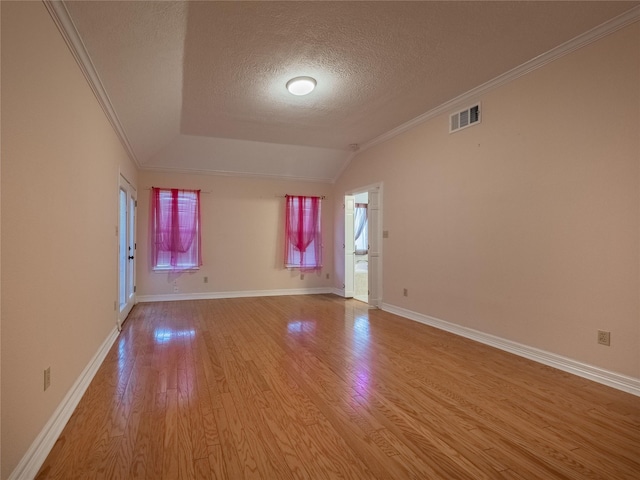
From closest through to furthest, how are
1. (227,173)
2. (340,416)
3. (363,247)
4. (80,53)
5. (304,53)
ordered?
(340,416) → (80,53) → (304,53) → (227,173) → (363,247)

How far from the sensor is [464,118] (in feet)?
13.0

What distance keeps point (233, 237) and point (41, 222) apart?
195 inches

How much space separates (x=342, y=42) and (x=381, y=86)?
943 millimetres

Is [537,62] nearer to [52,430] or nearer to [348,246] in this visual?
[348,246]

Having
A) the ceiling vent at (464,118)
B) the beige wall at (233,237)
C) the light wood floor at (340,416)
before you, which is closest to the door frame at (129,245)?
the beige wall at (233,237)

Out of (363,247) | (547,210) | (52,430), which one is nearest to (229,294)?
(363,247)

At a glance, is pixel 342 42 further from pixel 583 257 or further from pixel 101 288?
pixel 101 288

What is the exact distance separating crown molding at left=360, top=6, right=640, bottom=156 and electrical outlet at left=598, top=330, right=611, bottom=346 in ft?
7.59

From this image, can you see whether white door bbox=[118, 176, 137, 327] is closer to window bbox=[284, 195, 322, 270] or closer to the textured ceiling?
the textured ceiling

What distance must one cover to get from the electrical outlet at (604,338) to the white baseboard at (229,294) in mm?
5116

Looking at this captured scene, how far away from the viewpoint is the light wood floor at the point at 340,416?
1670 mm

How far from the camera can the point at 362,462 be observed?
1.70 m

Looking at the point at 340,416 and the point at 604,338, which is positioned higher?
the point at 604,338

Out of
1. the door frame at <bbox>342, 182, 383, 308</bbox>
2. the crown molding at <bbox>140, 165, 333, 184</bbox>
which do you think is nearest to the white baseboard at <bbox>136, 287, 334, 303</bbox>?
the door frame at <bbox>342, 182, 383, 308</bbox>
